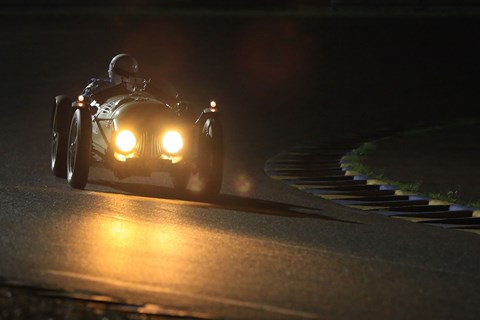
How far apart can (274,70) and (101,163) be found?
1703 cm

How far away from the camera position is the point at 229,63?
31406mm

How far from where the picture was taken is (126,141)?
45.3 feet

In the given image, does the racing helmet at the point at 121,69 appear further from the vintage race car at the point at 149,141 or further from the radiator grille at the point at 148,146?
the radiator grille at the point at 148,146

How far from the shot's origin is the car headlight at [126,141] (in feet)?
45.3

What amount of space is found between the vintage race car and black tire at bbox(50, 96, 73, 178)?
1.45 feet

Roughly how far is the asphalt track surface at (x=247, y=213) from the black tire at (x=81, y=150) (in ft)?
0.58

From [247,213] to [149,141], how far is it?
1.61 meters

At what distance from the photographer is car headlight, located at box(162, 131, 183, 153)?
13.8 m

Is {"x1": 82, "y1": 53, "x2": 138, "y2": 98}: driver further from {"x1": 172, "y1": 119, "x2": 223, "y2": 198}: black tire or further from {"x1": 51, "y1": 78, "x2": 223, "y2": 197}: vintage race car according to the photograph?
{"x1": 172, "y1": 119, "x2": 223, "y2": 198}: black tire

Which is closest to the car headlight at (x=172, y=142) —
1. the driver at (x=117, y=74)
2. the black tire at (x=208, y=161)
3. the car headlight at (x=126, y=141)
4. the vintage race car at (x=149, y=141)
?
the vintage race car at (x=149, y=141)

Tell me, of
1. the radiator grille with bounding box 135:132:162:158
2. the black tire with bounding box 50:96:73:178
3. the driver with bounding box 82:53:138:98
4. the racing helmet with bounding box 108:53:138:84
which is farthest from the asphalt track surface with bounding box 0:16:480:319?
the racing helmet with bounding box 108:53:138:84

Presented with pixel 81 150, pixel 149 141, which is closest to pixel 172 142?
pixel 149 141

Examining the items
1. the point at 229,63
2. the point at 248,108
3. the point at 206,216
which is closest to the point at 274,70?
the point at 229,63

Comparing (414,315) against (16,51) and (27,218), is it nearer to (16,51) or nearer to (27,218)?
(27,218)
